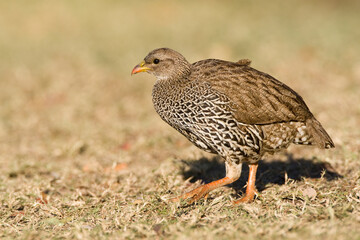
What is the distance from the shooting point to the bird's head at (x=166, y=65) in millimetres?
5172

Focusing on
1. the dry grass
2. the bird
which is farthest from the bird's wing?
the dry grass

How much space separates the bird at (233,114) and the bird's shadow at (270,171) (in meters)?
0.61

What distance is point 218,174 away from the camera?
594 centimetres

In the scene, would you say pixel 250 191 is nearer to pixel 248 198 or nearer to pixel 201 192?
pixel 248 198

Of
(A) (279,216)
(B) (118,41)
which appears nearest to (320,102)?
(A) (279,216)

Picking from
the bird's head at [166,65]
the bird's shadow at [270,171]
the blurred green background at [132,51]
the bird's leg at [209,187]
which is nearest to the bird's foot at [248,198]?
the bird's leg at [209,187]

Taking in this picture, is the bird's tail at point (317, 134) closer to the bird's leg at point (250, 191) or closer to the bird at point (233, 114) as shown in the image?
the bird at point (233, 114)

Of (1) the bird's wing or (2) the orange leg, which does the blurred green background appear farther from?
(2) the orange leg

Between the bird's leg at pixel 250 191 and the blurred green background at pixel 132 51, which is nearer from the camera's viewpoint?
the bird's leg at pixel 250 191

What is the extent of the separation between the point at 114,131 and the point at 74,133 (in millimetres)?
678

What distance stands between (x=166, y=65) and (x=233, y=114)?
1.03 meters

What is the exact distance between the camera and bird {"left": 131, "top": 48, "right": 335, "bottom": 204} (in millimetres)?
4672

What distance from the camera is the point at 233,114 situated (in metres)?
4.68

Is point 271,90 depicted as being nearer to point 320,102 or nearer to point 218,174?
point 218,174
